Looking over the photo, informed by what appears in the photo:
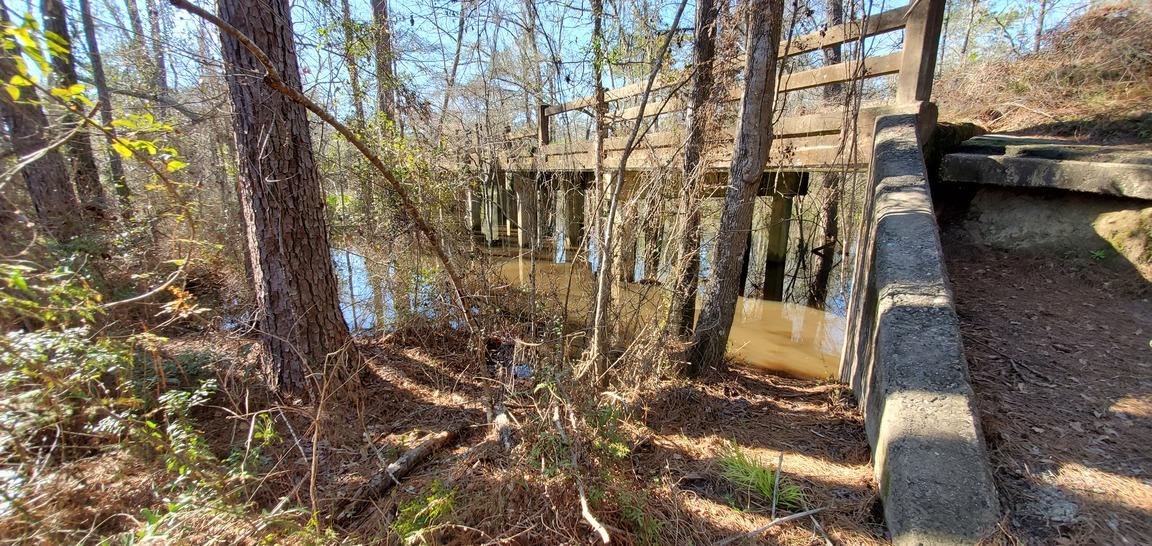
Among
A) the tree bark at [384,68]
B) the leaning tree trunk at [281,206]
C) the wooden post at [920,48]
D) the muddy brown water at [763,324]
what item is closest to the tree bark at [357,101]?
the tree bark at [384,68]

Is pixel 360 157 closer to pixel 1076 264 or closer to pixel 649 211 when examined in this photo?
pixel 649 211

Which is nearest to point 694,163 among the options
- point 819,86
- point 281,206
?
point 819,86

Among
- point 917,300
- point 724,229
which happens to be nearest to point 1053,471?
point 917,300

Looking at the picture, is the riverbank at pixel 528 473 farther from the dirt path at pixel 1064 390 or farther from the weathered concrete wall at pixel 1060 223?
the weathered concrete wall at pixel 1060 223

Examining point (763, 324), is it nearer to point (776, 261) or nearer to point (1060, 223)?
point (776, 261)

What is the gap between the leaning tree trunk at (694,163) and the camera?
368 cm

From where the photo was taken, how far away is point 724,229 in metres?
3.59

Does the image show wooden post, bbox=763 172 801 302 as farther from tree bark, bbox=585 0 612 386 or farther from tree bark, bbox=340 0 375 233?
tree bark, bbox=340 0 375 233

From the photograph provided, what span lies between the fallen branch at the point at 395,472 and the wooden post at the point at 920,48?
4.75m

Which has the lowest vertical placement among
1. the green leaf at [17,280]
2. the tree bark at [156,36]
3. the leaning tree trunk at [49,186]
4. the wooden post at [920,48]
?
the green leaf at [17,280]

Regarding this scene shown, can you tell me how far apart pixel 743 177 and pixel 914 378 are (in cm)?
189

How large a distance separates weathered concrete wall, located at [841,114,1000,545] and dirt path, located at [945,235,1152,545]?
0.74ft

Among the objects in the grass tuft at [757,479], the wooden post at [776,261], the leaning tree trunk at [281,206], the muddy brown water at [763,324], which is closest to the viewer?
the grass tuft at [757,479]

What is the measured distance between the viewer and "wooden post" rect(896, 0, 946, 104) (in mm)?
3580
